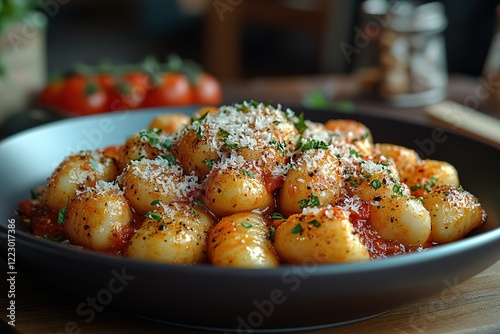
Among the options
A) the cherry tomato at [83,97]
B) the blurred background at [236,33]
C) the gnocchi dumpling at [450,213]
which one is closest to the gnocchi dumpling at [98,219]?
the gnocchi dumpling at [450,213]

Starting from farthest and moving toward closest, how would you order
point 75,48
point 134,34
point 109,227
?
1. point 134,34
2. point 75,48
3. point 109,227

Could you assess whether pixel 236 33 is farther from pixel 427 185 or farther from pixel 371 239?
pixel 371 239

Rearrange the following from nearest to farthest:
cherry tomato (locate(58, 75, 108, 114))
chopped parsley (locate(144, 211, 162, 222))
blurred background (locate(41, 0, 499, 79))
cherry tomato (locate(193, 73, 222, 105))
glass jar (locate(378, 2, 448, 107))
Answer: chopped parsley (locate(144, 211, 162, 222))
cherry tomato (locate(58, 75, 108, 114))
glass jar (locate(378, 2, 448, 107))
cherry tomato (locate(193, 73, 222, 105))
blurred background (locate(41, 0, 499, 79))

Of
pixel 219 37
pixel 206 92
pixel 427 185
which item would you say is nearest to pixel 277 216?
pixel 427 185

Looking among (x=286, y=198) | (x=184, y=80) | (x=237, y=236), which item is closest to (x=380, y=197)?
(x=286, y=198)

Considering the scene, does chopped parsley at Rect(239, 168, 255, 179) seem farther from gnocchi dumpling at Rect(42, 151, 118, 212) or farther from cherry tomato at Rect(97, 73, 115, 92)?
cherry tomato at Rect(97, 73, 115, 92)

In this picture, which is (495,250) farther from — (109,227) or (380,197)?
(109,227)

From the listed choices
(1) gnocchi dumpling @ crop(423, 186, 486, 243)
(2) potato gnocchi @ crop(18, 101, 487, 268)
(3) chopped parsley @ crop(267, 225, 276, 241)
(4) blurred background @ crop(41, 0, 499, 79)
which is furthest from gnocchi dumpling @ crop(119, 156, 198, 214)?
(4) blurred background @ crop(41, 0, 499, 79)
